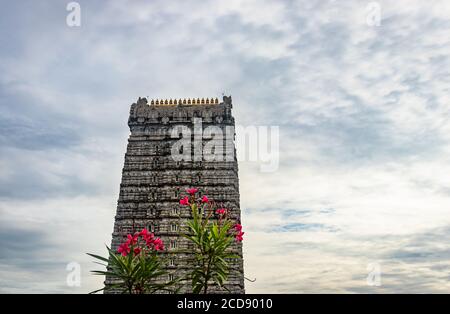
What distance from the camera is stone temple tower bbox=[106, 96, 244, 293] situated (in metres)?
35.1

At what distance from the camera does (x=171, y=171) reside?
124ft

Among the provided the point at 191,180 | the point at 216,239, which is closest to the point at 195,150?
the point at 191,180

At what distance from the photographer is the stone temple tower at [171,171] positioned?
1383 inches

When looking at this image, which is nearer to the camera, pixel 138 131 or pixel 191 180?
pixel 191 180

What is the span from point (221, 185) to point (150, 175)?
732cm

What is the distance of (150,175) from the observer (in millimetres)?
37625

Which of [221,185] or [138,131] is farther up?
[138,131]
